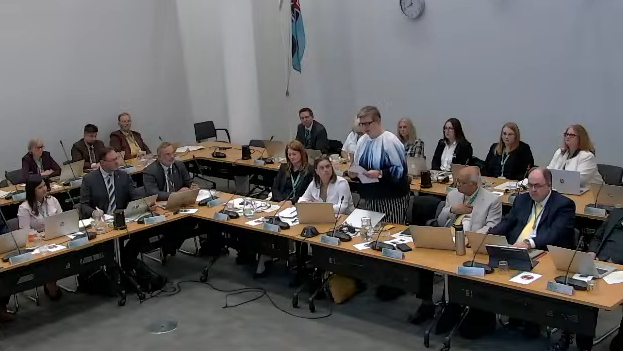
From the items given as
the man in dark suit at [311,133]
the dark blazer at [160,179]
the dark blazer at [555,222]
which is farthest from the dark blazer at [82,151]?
the dark blazer at [555,222]

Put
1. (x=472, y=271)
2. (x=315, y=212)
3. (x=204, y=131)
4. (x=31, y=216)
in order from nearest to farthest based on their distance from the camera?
1. (x=472, y=271)
2. (x=315, y=212)
3. (x=31, y=216)
4. (x=204, y=131)

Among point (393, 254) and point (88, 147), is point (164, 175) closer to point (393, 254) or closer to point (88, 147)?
point (88, 147)

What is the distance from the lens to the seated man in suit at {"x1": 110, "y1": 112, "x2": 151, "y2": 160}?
32.8ft

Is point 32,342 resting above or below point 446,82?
below

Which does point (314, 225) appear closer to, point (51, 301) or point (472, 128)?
point (51, 301)

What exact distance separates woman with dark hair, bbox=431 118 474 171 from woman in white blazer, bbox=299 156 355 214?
215 cm

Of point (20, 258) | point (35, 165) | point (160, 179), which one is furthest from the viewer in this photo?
point (35, 165)

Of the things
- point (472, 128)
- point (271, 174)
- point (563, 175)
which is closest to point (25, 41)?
point (271, 174)

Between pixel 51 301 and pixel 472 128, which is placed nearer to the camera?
pixel 51 301

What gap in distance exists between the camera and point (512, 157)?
7398mm

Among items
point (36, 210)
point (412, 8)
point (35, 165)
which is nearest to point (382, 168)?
point (36, 210)

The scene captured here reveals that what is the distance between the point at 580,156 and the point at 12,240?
17.4 ft

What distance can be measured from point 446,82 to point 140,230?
16.9 feet

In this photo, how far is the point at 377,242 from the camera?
520 centimetres
